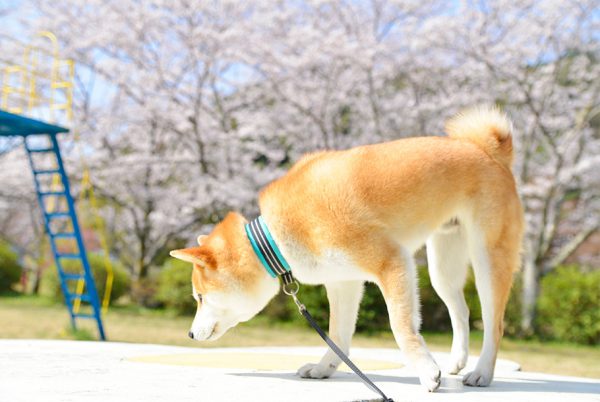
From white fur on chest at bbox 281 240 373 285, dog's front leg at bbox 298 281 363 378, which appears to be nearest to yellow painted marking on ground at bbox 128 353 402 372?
dog's front leg at bbox 298 281 363 378

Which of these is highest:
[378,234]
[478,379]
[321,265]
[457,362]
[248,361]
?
[378,234]

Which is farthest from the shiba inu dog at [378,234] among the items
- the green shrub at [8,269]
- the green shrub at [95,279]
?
the green shrub at [8,269]

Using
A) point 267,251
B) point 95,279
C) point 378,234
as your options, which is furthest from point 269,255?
point 95,279

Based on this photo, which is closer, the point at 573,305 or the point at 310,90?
the point at 573,305

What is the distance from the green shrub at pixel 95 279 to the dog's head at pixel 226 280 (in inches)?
465

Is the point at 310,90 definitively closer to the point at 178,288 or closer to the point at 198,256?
the point at 178,288

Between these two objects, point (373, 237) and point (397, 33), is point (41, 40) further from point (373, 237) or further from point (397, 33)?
point (373, 237)

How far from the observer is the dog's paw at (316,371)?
3.95 metres

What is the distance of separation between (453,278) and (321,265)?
1.17 meters

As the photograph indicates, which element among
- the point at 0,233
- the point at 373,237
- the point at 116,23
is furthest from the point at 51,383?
the point at 0,233

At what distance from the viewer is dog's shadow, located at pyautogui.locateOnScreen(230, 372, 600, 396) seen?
12.1ft

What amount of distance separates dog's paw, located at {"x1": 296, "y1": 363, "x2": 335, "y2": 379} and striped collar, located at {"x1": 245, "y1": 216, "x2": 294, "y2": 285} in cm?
61

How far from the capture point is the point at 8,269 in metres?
18.0

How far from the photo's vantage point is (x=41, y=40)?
15.6 meters
